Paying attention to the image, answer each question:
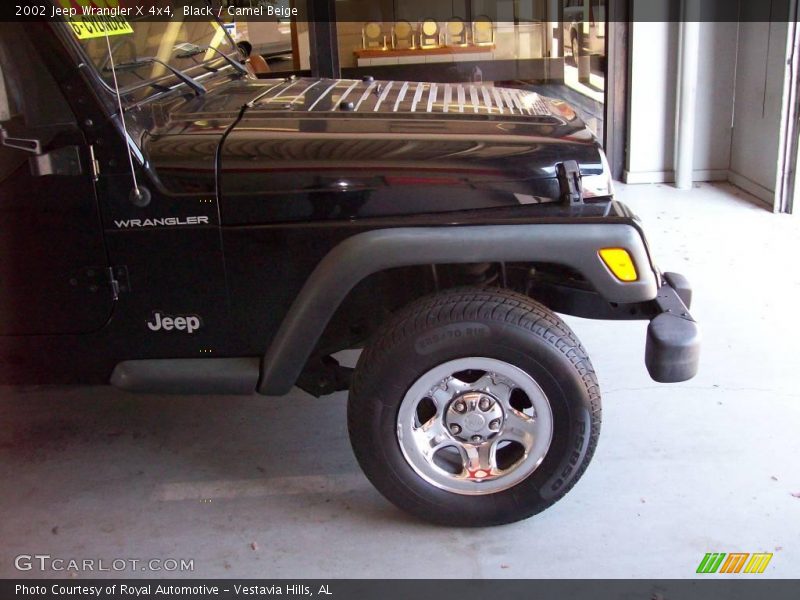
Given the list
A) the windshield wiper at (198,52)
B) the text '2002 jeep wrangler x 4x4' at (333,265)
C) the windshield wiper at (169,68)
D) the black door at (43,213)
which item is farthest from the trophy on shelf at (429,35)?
the black door at (43,213)

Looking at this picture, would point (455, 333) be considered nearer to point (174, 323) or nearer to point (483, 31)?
point (174, 323)

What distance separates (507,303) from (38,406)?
218cm

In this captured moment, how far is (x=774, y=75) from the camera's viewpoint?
563cm

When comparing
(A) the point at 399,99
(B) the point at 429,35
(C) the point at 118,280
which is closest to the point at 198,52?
(A) the point at 399,99

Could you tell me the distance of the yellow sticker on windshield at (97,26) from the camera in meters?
2.49

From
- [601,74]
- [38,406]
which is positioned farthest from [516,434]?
[601,74]

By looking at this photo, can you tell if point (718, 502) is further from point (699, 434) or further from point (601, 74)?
point (601, 74)

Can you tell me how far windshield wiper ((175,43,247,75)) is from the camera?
3.17m

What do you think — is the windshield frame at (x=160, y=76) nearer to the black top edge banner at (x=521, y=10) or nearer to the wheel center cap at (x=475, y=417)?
the wheel center cap at (x=475, y=417)

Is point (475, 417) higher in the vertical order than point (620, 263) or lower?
lower

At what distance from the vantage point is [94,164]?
2.45 metres

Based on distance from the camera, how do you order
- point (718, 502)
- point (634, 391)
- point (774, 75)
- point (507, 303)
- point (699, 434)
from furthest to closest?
point (774, 75)
point (634, 391)
point (699, 434)
point (718, 502)
point (507, 303)

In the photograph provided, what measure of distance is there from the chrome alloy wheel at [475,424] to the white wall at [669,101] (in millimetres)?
4395

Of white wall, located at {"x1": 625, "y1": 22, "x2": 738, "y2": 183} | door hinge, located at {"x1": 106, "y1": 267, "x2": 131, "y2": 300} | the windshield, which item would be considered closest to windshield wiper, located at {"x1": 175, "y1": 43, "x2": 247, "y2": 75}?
the windshield
